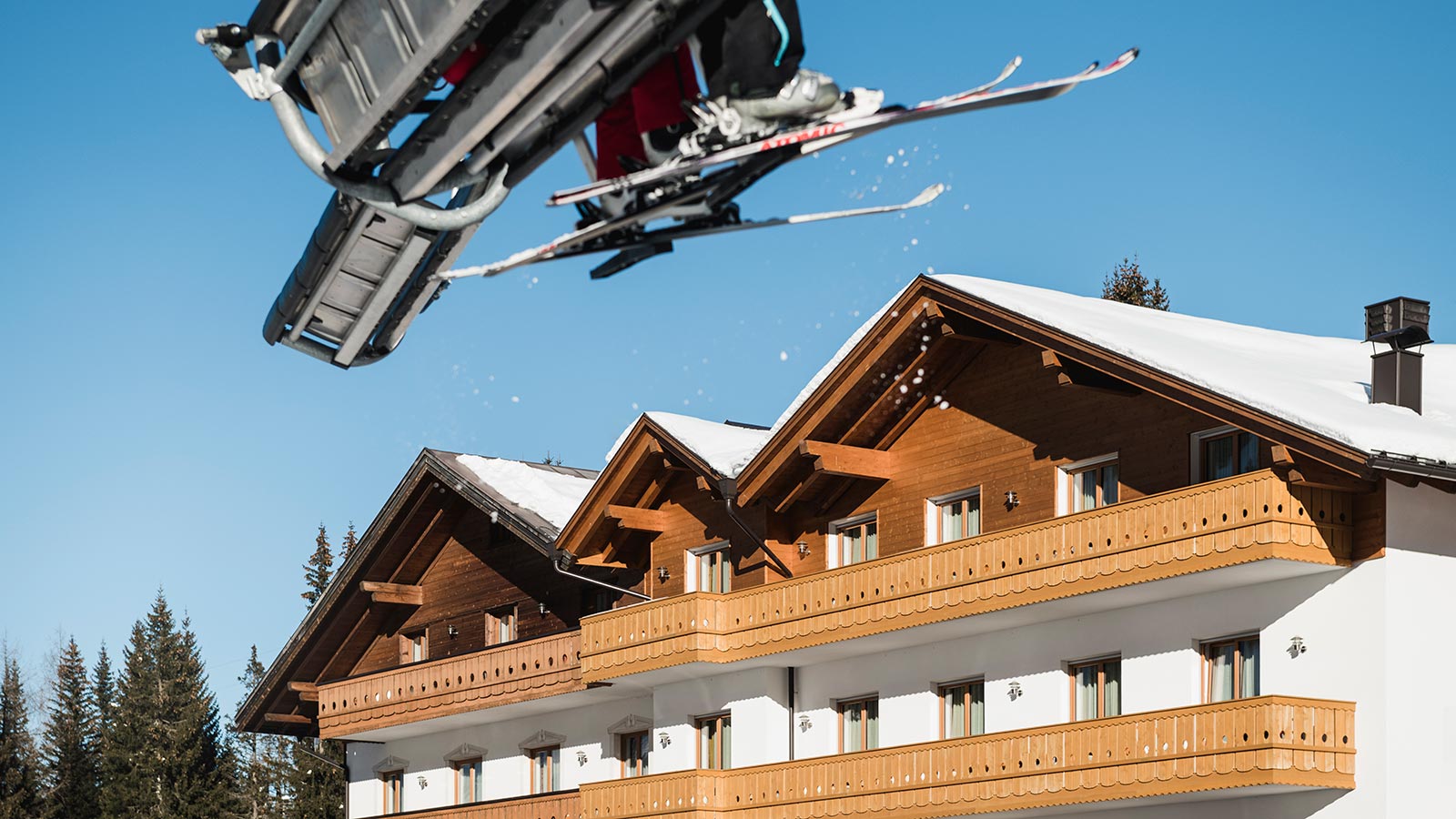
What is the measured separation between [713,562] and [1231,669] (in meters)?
11.4

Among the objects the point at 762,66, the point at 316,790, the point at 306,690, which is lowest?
the point at 316,790

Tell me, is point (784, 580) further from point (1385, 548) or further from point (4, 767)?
point (4, 767)

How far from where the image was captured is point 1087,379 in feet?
97.2

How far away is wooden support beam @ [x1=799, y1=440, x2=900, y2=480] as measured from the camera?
107 feet

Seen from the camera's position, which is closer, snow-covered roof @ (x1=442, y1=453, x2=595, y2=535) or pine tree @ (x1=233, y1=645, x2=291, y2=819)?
snow-covered roof @ (x1=442, y1=453, x2=595, y2=535)

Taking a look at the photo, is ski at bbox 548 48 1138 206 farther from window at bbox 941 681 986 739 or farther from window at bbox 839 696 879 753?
window at bbox 839 696 879 753

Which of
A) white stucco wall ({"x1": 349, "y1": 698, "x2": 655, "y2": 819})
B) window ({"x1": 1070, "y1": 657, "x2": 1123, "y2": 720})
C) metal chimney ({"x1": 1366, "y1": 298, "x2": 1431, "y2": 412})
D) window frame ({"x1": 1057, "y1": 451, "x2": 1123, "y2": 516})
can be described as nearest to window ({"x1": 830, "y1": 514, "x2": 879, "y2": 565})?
window frame ({"x1": 1057, "y1": 451, "x2": 1123, "y2": 516})

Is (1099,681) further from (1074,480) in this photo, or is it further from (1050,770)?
(1074,480)

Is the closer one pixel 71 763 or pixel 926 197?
pixel 926 197

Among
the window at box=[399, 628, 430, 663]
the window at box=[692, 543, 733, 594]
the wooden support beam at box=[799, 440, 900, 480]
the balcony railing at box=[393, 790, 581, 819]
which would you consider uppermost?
the wooden support beam at box=[799, 440, 900, 480]

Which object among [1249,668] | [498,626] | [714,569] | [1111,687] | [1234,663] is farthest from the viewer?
[498,626]

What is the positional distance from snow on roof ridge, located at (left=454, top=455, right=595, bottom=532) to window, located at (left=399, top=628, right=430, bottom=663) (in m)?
4.38

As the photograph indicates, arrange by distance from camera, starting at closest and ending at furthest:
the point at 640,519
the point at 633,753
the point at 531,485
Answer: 1. the point at 640,519
2. the point at 633,753
3. the point at 531,485

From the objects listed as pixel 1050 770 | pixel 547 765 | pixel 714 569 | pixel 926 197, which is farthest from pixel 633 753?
pixel 926 197
